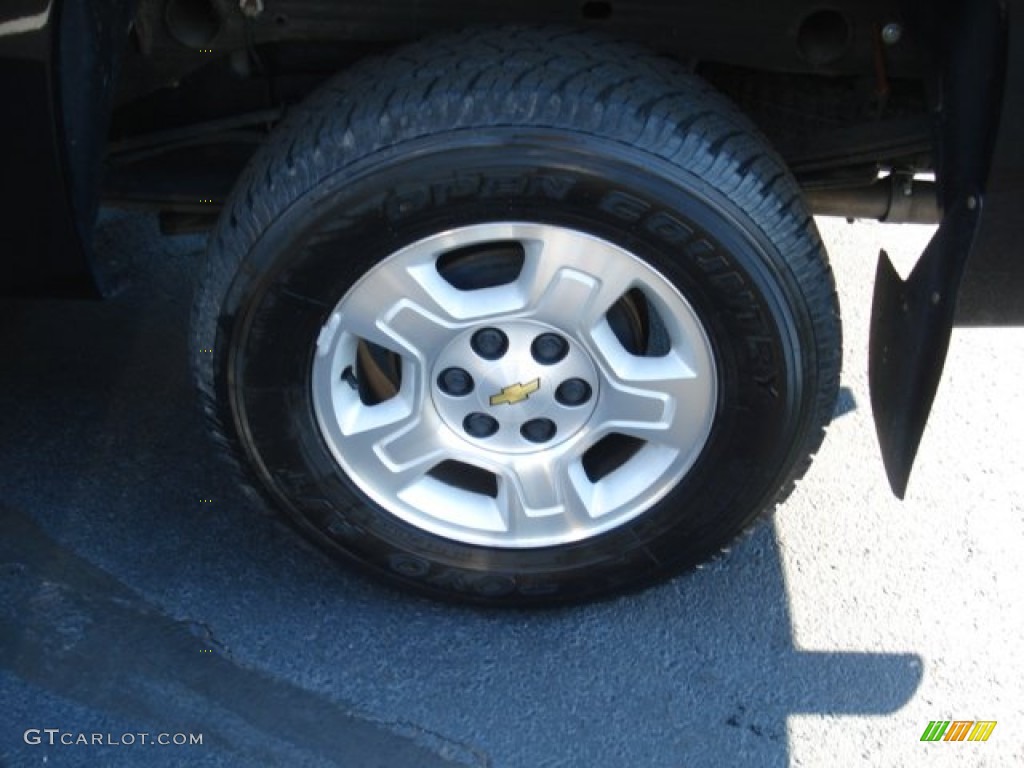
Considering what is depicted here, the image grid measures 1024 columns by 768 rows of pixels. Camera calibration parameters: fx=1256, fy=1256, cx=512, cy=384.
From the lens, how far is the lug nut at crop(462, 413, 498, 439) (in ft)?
8.31

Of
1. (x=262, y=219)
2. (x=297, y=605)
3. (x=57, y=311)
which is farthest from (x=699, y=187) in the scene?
(x=57, y=311)

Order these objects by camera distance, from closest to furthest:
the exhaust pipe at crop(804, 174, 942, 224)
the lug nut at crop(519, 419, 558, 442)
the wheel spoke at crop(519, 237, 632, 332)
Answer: the wheel spoke at crop(519, 237, 632, 332) → the lug nut at crop(519, 419, 558, 442) → the exhaust pipe at crop(804, 174, 942, 224)

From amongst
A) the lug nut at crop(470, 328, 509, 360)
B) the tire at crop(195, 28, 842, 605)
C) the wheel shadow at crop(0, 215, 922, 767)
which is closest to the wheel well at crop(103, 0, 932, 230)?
the tire at crop(195, 28, 842, 605)

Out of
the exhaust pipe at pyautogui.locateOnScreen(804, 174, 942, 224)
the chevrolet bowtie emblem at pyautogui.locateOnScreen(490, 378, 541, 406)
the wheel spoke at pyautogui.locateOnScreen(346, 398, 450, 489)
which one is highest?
the exhaust pipe at pyautogui.locateOnScreen(804, 174, 942, 224)

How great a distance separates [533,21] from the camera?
2459 millimetres

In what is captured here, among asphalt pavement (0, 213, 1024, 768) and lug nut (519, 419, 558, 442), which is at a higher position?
lug nut (519, 419, 558, 442)

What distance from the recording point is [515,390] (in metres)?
2.49

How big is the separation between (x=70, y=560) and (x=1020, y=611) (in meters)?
2.11

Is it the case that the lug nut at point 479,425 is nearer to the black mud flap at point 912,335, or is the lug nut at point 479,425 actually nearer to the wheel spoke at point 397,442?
the wheel spoke at point 397,442

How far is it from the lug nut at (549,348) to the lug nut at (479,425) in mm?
170

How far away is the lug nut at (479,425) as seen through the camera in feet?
8.31

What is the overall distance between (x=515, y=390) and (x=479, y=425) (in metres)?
0.12

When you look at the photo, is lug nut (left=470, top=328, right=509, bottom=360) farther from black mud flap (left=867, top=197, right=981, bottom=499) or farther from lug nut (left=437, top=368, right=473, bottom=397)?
black mud flap (left=867, top=197, right=981, bottom=499)

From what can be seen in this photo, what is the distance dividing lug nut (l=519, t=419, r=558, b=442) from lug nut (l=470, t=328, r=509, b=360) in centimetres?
17
